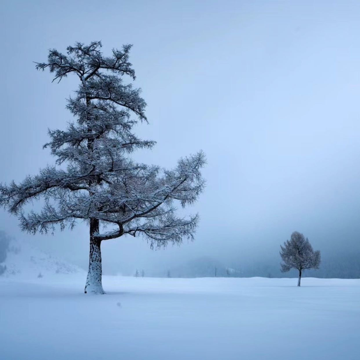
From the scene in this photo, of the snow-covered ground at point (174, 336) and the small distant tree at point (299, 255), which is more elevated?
the snow-covered ground at point (174, 336)

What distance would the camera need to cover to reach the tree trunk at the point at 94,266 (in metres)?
15.8

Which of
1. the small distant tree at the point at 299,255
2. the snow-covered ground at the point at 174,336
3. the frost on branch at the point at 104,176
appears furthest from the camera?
the small distant tree at the point at 299,255

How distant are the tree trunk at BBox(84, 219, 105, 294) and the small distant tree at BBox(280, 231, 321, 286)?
29945 millimetres

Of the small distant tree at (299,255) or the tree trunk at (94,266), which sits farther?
the small distant tree at (299,255)

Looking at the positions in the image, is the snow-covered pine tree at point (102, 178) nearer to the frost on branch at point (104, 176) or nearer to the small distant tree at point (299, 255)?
the frost on branch at point (104, 176)

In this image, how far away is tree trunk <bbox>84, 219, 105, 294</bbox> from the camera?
51.7 feet

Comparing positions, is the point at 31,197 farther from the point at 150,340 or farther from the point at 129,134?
the point at 150,340

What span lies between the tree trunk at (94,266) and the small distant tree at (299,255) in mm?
29945

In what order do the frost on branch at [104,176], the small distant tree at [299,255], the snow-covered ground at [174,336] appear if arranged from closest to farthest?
the snow-covered ground at [174,336] → the frost on branch at [104,176] → the small distant tree at [299,255]

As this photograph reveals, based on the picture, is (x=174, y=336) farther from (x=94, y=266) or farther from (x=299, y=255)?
(x=299, y=255)

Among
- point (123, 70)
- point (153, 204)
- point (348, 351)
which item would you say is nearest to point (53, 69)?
point (123, 70)

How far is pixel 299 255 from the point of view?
3991cm

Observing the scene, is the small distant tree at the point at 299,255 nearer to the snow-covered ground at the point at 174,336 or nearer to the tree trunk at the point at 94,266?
the tree trunk at the point at 94,266

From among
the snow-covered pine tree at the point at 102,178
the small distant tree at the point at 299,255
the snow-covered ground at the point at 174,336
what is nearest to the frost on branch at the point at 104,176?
the snow-covered pine tree at the point at 102,178
